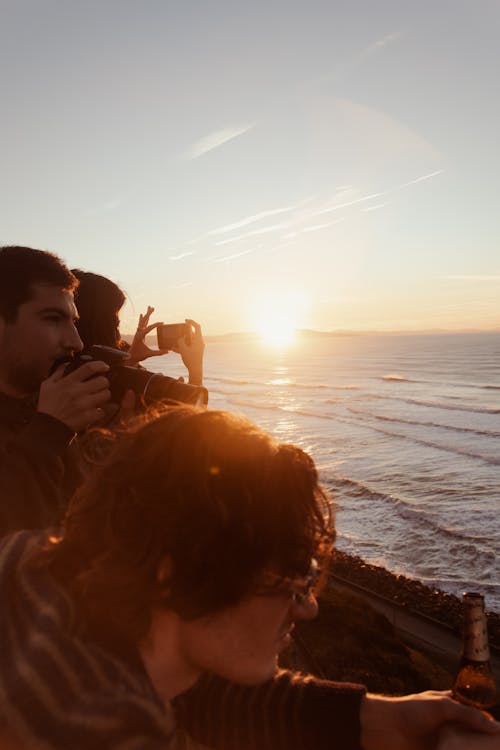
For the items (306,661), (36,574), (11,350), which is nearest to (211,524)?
(36,574)

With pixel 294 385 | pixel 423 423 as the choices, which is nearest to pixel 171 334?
pixel 423 423

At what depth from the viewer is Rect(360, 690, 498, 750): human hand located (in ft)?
5.72

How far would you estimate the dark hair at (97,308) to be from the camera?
4008 millimetres

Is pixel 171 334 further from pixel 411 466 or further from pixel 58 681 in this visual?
pixel 411 466

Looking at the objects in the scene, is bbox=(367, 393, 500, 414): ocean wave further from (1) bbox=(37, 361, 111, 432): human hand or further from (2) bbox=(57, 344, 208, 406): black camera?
(1) bbox=(37, 361, 111, 432): human hand

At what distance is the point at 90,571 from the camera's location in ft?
4.38

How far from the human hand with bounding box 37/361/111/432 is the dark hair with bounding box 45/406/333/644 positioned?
1.03m

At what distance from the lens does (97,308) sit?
4.03 m

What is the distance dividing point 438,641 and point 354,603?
2.38 meters

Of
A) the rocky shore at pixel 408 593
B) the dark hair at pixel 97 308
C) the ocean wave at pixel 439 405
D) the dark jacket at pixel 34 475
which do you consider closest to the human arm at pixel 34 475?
the dark jacket at pixel 34 475

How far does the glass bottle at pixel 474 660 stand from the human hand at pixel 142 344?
262cm

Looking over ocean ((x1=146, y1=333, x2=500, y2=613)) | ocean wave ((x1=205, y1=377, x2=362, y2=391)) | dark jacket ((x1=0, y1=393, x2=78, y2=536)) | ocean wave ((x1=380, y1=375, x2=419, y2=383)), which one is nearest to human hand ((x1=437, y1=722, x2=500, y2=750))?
dark jacket ((x1=0, y1=393, x2=78, y2=536))

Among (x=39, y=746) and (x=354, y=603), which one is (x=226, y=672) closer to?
(x=39, y=746)

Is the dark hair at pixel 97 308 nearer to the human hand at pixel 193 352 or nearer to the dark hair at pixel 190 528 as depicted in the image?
the human hand at pixel 193 352
